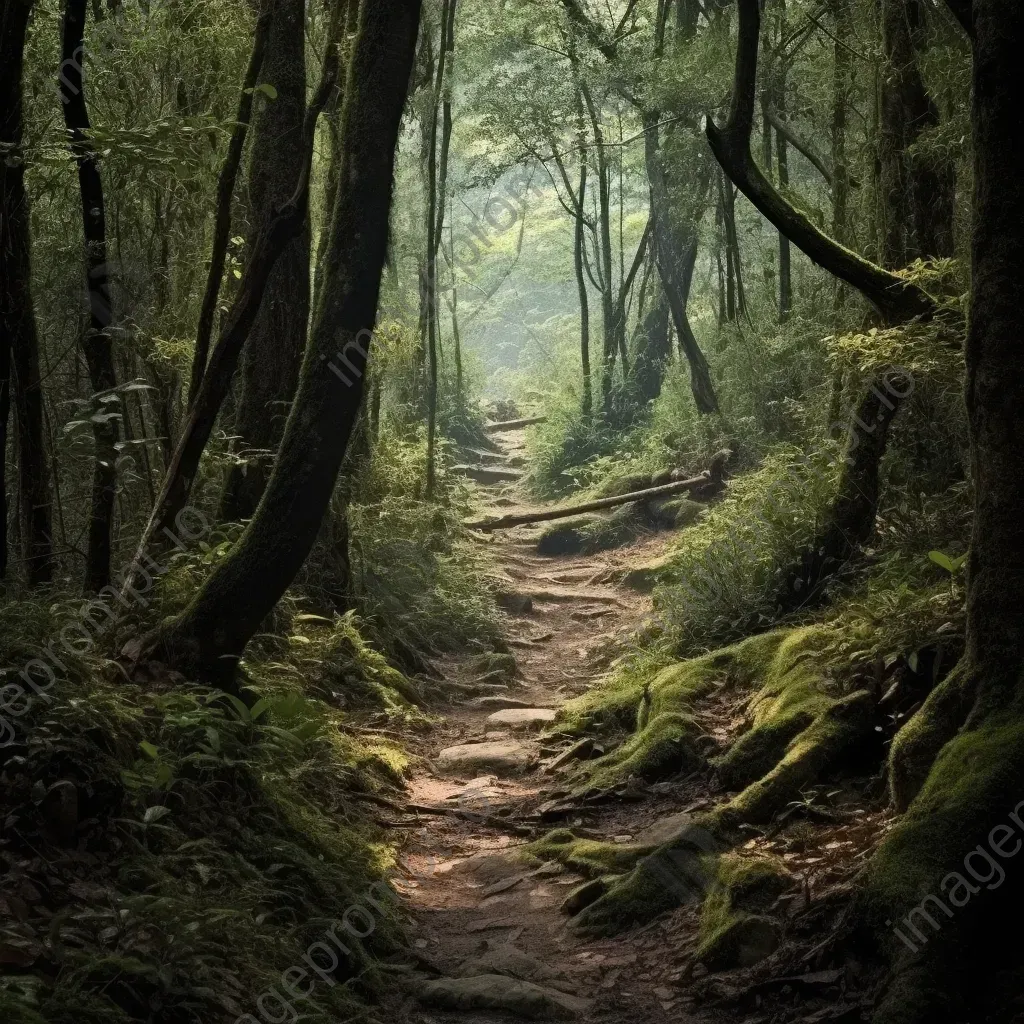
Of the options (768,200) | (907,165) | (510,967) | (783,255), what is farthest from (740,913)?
(783,255)

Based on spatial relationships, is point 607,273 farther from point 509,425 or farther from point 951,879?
point 951,879

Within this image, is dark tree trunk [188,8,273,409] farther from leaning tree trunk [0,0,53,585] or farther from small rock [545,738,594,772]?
small rock [545,738,594,772]

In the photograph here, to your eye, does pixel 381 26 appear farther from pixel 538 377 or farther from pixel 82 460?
pixel 538 377

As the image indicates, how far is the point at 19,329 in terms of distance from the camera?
5680 millimetres

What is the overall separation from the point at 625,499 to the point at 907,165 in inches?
345

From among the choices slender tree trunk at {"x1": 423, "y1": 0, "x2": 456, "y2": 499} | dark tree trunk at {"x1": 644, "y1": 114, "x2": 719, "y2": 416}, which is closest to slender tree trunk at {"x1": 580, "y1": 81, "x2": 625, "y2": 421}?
dark tree trunk at {"x1": 644, "y1": 114, "x2": 719, "y2": 416}

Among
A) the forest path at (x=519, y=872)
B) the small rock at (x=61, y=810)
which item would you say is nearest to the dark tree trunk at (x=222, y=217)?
the small rock at (x=61, y=810)

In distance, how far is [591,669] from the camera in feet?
34.7

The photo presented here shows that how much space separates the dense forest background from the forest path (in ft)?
0.77

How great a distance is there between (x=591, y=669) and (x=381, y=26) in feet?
22.1

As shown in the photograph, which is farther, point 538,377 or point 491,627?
point 538,377

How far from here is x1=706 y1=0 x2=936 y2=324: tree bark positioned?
6.64 metres

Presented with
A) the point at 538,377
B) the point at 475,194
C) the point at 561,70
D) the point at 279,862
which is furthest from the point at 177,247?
the point at 475,194

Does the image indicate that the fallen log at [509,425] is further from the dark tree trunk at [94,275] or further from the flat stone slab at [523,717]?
the dark tree trunk at [94,275]
